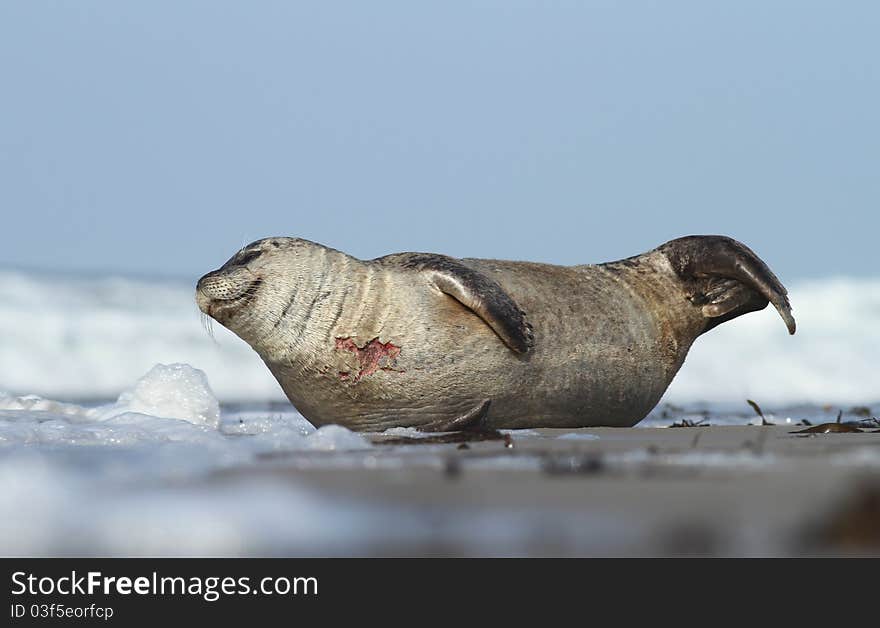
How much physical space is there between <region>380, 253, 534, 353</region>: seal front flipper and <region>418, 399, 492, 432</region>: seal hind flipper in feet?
1.34

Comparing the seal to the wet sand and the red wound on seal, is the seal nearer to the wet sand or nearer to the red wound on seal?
the red wound on seal

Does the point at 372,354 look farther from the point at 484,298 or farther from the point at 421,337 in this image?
the point at 484,298

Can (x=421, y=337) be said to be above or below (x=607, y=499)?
above

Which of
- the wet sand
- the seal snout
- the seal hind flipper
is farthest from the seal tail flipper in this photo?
the wet sand

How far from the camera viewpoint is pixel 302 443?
4.78 meters

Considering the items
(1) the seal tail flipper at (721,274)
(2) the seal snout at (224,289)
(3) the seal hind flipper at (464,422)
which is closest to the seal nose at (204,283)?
(2) the seal snout at (224,289)

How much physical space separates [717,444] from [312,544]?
2.68m

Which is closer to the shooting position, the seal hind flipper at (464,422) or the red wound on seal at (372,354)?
the seal hind flipper at (464,422)

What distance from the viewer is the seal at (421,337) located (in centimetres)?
664

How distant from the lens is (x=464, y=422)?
6.29 meters

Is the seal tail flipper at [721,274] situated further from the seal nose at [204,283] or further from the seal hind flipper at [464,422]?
the seal nose at [204,283]

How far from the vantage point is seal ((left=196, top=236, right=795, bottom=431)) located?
664cm

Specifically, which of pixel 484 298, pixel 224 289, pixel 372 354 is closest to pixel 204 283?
pixel 224 289

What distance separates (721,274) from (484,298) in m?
2.30
